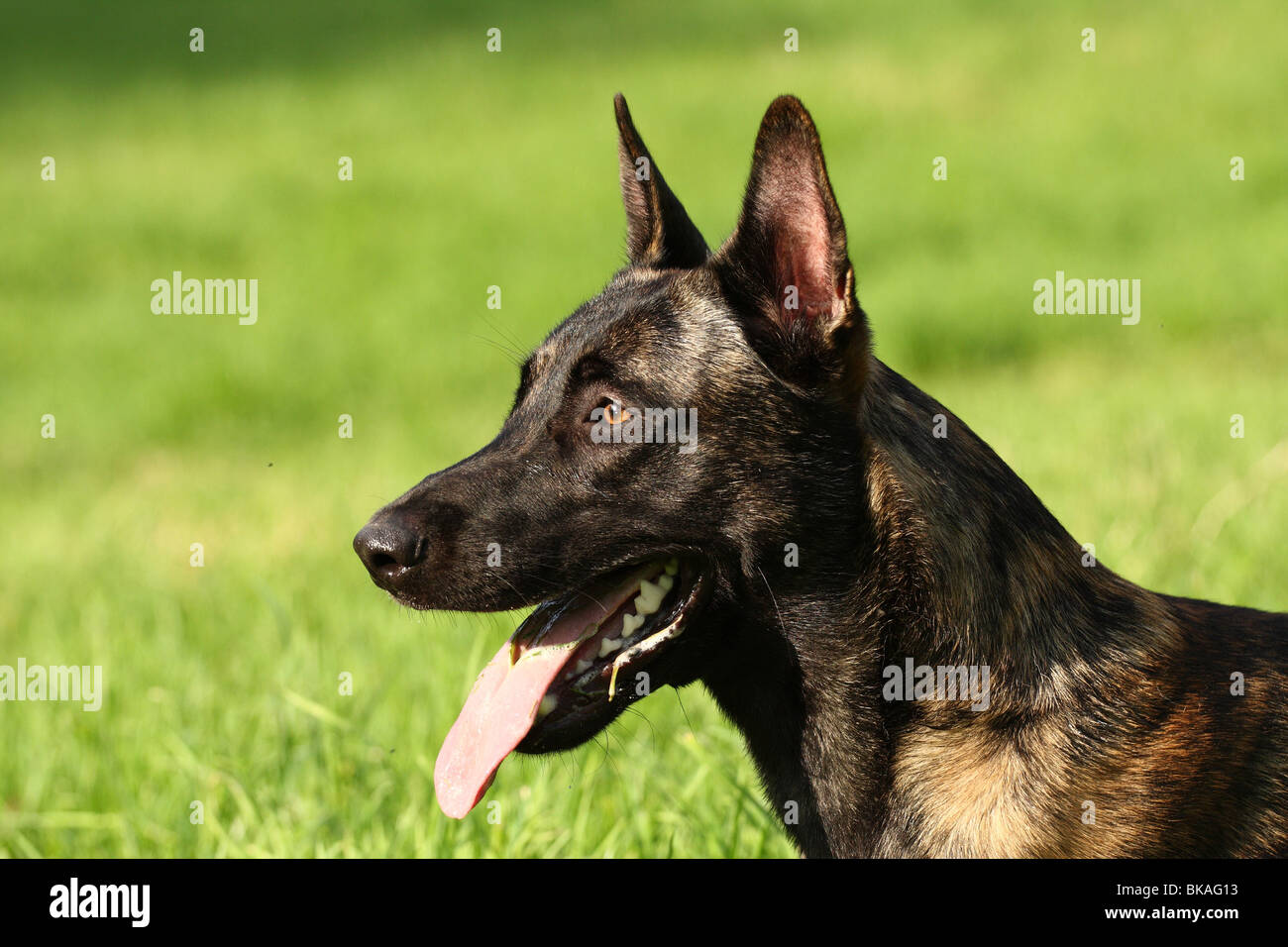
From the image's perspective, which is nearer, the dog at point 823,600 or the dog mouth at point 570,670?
the dog at point 823,600

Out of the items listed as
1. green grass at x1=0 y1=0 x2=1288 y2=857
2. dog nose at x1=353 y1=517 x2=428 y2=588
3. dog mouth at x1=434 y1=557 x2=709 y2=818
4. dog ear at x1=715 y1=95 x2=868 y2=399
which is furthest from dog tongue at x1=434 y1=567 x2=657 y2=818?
green grass at x1=0 y1=0 x2=1288 y2=857

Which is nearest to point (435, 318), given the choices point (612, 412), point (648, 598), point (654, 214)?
point (654, 214)

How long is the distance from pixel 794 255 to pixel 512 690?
43.1 inches

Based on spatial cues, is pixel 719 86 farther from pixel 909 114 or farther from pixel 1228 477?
pixel 1228 477

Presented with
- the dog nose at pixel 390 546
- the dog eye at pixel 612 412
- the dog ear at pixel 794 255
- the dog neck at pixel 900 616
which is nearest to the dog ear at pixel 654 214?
the dog ear at pixel 794 255

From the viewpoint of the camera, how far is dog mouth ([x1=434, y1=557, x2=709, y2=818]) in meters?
2.71

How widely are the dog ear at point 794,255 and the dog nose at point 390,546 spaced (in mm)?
840

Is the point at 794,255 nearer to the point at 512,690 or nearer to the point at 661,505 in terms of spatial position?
the point at 661,505

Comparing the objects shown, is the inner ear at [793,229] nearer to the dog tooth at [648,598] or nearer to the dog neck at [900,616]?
the dog neck at [900,616]

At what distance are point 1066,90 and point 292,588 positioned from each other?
50.4 feet

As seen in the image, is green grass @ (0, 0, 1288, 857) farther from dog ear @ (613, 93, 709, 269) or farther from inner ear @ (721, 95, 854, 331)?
inner ear @ (721, 95, 854, 331)

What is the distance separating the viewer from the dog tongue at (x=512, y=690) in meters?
2.72

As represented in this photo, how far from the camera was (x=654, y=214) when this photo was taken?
3.30 m

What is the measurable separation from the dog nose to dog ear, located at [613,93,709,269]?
1.01 meters
